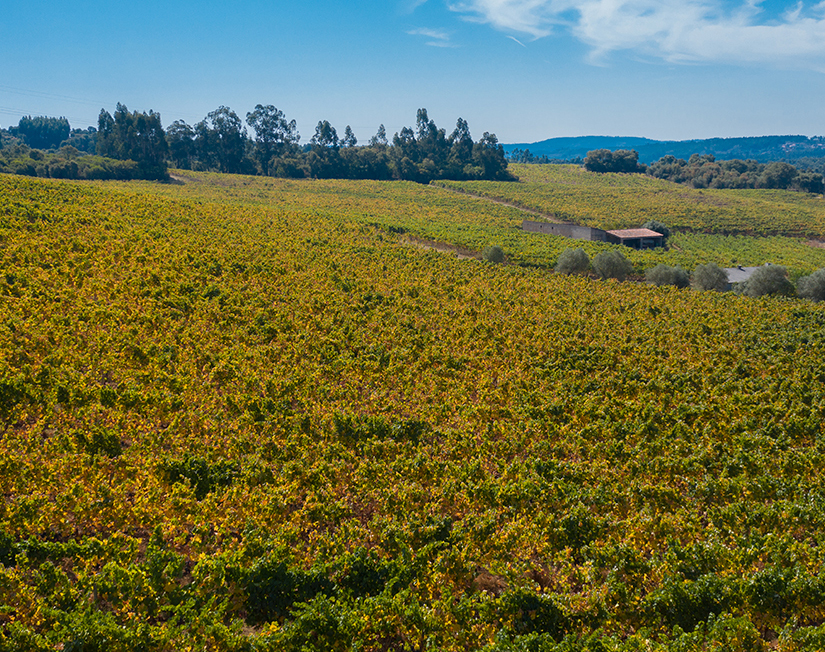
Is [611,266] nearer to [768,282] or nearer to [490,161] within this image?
[768,282]

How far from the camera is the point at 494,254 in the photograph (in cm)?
4738

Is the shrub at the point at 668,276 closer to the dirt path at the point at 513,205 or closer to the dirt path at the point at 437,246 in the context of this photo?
the dirt path at the point at 437,246

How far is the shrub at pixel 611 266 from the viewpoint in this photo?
45.1 m

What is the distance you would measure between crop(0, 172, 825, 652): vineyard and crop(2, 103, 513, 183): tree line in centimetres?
8460

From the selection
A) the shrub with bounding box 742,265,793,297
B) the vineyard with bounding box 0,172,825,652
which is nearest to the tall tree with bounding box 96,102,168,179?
the vineyard with bounding box 0,172,825,652

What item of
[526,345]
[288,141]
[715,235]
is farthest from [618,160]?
[526,345]

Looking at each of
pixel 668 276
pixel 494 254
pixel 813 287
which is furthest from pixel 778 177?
pixel 494 254

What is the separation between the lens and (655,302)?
32.4m

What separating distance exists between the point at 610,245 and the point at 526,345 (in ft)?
136

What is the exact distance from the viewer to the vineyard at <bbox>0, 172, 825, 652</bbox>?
909 centimetres

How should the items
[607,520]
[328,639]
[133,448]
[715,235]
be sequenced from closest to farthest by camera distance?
[328,639] < [607,520] < [133,448] < [715,235]

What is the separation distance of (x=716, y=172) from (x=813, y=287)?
107519mm

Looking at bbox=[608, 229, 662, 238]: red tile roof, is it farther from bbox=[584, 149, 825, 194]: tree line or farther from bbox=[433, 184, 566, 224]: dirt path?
bbox=[584, 149, 825, 194]: tree line

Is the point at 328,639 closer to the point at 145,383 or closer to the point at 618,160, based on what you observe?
the point at 145,383
